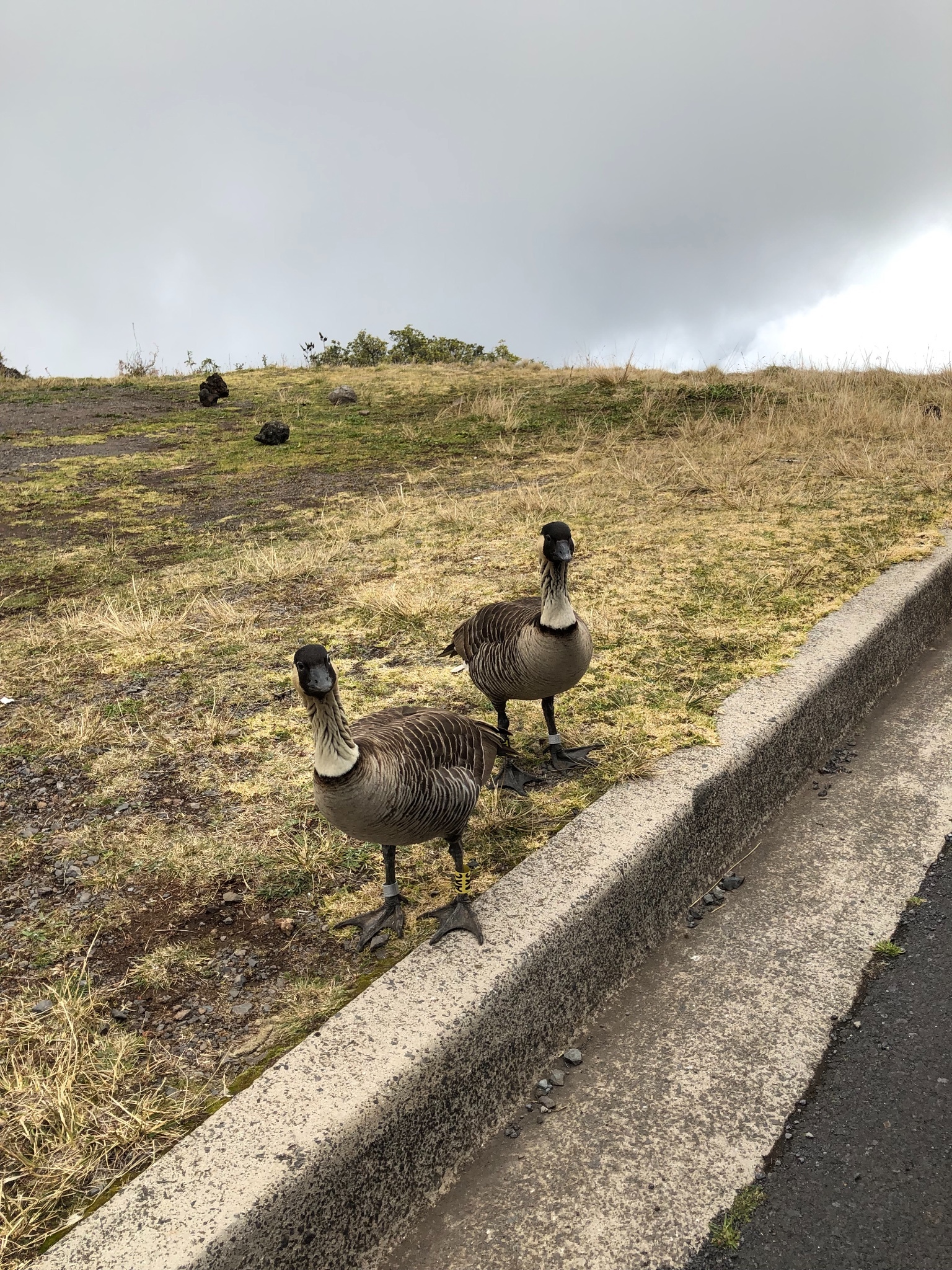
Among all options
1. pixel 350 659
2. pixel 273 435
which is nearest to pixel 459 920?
pixel 350 659

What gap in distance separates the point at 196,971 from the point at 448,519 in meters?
6.57

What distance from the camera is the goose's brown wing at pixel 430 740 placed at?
2.85 m

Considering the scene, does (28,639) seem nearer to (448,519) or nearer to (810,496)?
(448,519)

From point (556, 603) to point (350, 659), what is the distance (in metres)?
2.22

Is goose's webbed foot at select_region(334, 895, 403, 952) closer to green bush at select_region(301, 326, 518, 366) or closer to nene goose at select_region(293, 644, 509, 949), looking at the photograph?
nene goose at select_region(293, 644, 509, 949)

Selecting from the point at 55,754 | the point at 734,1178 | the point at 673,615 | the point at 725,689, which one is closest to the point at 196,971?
the point at 734,1178

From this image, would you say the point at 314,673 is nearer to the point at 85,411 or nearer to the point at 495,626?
the point at 495,626

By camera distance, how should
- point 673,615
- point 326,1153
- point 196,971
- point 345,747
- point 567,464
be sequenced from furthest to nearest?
point 567,464 < point 673,615 < point 196,971 < point 345,747 < point 326,1153

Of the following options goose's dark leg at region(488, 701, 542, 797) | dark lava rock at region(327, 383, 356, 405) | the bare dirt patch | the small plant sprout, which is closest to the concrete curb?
goose's dark leg at region(488, 701, 542, 797)

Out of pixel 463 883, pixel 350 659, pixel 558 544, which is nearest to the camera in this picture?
pixel 463 883

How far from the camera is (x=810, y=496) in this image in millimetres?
8656

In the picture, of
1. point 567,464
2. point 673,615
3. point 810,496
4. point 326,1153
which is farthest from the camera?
point 567,464

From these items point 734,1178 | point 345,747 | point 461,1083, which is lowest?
point 734,1178

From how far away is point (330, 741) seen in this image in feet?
8.54
